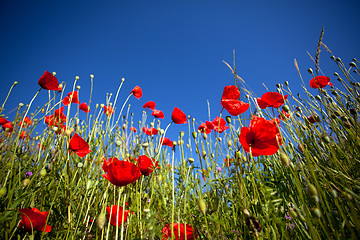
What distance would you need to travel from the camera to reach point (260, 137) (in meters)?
0.96

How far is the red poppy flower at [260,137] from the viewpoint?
3.06ft

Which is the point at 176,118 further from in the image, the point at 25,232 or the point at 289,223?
the point at 25,232

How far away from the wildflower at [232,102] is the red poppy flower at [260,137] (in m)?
0.12

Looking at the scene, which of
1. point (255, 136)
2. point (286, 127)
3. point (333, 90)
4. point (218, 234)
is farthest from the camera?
point (333, 90)

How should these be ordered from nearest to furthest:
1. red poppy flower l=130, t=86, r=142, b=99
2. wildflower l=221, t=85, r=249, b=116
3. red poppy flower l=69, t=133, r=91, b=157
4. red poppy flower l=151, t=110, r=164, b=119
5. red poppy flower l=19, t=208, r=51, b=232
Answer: red poppy flower l=19, t=208, r=51, b=232 < wildflower l=221, t=85, r=249, b=116 < red poppy flower l=69, t=133, r=91, b=157 < red poppy flower l=130, t=86, r=142, b=99 < red poppy flower l=151, t=110, r=164, b=119

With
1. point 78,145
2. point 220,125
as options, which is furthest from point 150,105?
point 78,145

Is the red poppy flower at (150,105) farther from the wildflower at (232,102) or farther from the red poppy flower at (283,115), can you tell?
the red poppy flower at (283,115)

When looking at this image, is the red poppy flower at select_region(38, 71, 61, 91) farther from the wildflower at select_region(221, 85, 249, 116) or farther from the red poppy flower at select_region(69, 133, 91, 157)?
the wildflower at select_region(221, 85, 249, 116)

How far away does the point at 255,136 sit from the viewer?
38.3 inches

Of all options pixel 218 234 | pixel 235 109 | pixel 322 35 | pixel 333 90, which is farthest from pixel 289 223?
pixel 322 35

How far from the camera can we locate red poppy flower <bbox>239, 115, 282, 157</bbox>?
0.93 meters

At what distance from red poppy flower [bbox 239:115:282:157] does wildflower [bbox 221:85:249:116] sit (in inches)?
4.5

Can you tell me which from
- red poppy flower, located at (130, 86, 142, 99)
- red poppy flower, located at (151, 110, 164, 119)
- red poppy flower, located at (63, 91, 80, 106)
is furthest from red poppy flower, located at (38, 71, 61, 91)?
red poppy flower, located at (151, 110, 164, 119)

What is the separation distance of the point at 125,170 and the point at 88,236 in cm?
39
